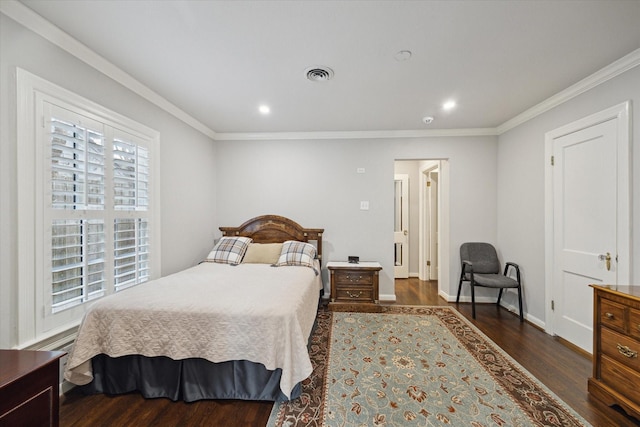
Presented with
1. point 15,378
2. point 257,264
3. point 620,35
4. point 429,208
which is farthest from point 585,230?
point 15,378

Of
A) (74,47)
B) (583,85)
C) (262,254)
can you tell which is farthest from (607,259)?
(74,47)

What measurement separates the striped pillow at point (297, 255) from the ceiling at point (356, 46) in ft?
5.87

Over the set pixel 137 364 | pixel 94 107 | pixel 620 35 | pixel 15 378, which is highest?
pixel 620 35

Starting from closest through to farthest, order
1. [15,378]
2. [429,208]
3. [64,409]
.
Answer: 1. [15,378]
2. [64,409]
3. [429,208]

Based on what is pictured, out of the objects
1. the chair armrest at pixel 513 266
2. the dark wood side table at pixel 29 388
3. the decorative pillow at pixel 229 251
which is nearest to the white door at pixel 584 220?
the chair armrest at pixel 513 266

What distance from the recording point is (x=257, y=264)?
134 inches

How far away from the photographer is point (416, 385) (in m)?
1.97

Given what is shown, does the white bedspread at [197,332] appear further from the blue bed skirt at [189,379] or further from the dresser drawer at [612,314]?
the dresser drawer at [612,314]

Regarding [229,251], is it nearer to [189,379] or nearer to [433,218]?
[189,379]

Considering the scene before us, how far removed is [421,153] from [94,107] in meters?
3.84

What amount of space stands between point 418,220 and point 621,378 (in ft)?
13.0

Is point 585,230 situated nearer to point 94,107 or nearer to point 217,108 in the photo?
point 217,108

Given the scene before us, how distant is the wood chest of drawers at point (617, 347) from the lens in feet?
5.37

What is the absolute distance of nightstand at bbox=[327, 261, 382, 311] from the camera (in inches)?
137
